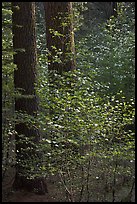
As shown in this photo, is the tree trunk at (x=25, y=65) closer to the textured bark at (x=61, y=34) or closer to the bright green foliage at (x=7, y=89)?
the bright green foliage at (x=7, y=89)

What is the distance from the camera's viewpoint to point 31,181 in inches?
300

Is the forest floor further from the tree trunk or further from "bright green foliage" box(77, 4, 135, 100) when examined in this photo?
"bright green foliage" box(77, 4, 135, 100)

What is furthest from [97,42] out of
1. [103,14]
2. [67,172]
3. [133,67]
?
[67,172]

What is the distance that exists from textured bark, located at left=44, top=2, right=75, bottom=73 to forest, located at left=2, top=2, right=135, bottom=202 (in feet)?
0.07

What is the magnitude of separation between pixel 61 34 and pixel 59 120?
2.77 meters

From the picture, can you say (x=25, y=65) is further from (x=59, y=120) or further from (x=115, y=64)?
(x=115, y=64)

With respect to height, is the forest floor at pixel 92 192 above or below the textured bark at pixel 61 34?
below

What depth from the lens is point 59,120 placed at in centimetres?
578

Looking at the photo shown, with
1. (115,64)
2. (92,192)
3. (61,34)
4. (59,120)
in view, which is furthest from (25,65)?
(115,64)

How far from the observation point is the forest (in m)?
5.79

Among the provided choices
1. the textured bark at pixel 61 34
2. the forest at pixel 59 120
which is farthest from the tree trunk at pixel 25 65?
the textured bark at pixel 61 34

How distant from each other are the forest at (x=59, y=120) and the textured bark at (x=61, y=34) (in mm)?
23

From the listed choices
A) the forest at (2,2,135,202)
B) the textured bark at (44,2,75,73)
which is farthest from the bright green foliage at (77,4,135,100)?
the textured bark at (44,2,75,73)

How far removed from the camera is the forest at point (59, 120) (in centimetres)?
579
